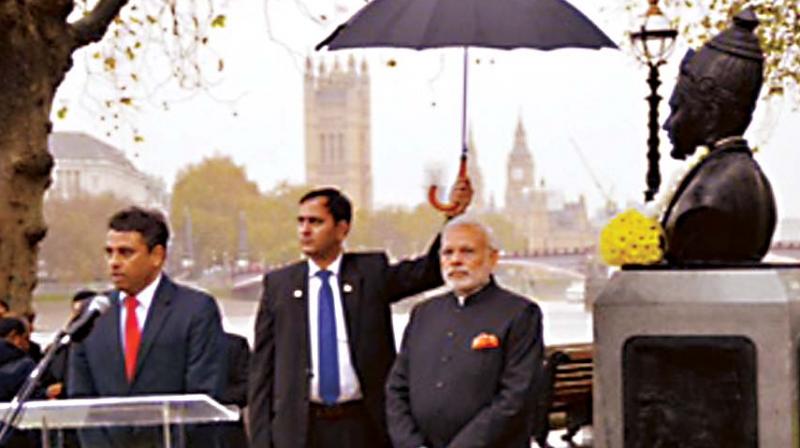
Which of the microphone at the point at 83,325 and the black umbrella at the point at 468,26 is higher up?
the black umbrella at the point at 468,26

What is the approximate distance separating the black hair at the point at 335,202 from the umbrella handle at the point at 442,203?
1.44 feet

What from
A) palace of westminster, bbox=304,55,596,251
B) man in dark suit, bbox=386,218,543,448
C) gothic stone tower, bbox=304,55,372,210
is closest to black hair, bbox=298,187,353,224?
man in dark suit, bbox=386,218,543,448

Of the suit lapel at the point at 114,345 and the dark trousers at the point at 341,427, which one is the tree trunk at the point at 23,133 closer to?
the dark trousers at the point at 341,427

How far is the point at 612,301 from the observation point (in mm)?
7660

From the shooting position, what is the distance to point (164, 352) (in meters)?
6.75

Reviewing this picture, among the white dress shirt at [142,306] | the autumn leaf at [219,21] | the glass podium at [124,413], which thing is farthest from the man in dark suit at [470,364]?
the autumn leaf at [219,21]

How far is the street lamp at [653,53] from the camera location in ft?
58.5

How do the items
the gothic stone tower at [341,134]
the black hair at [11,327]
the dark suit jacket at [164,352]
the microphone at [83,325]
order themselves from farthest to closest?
the gothic stone tower at [341,134] < the black hair at [11,327] < the dark suit jacket at [164,352] < the microphone at [83,325]

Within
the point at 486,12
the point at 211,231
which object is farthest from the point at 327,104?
the point at 486,12

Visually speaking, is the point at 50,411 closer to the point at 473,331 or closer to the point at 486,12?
the point at 473,331

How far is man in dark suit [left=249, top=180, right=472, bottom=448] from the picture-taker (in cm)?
780

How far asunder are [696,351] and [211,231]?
210ft

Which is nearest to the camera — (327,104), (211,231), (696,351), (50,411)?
(50,411)

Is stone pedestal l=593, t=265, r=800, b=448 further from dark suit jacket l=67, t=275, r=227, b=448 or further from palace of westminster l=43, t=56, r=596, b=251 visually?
palace of westminster l=43, t=56, r=596, b=251
